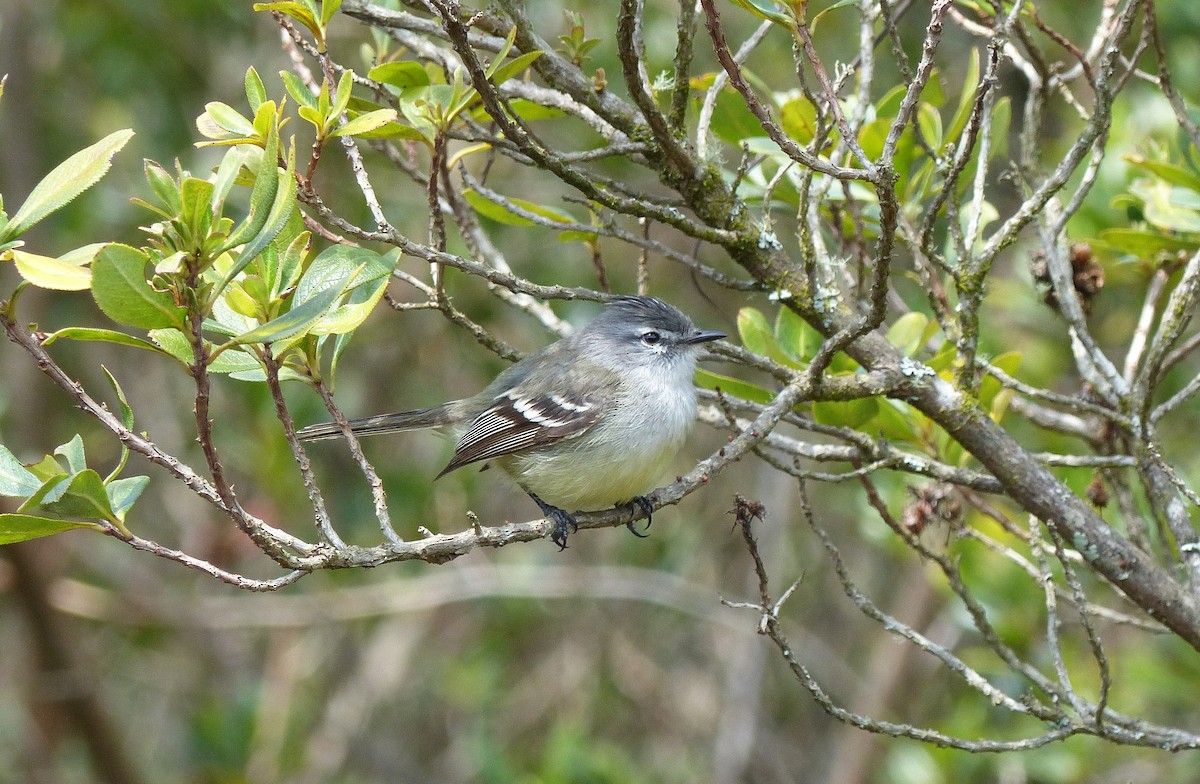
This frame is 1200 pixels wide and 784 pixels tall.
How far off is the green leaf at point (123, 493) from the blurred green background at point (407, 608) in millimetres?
3671

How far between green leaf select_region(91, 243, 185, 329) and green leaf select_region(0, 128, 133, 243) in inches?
10.6

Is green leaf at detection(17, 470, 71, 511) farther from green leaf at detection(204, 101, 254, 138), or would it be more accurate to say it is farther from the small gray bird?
the small gray bird

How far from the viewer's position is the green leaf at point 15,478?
93.9 inches

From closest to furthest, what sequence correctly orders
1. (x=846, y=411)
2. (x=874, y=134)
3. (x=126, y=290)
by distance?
(x=126, y=290)
(x=846, y=411)
(x=874, y=134)

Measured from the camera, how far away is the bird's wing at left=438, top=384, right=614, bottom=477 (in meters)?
4.34

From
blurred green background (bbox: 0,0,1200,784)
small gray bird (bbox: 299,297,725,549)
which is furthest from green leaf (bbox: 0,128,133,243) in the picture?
blurred green background (bbox: 0,0,1200,784)

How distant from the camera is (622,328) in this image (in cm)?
470

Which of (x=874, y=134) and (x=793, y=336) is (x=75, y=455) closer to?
(x=793, y=336)

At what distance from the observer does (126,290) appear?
2.16m

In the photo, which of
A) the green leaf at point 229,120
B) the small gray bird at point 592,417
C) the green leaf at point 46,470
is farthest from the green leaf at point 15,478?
the small gray bird at point 592,417

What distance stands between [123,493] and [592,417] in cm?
205

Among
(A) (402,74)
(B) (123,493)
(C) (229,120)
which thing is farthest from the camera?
(A) (402,74)

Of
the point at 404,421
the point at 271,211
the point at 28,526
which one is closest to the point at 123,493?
the point at 28,526

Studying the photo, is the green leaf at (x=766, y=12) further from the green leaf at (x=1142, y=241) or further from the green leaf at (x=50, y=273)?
the green leaf at (x=1142, y=241)
